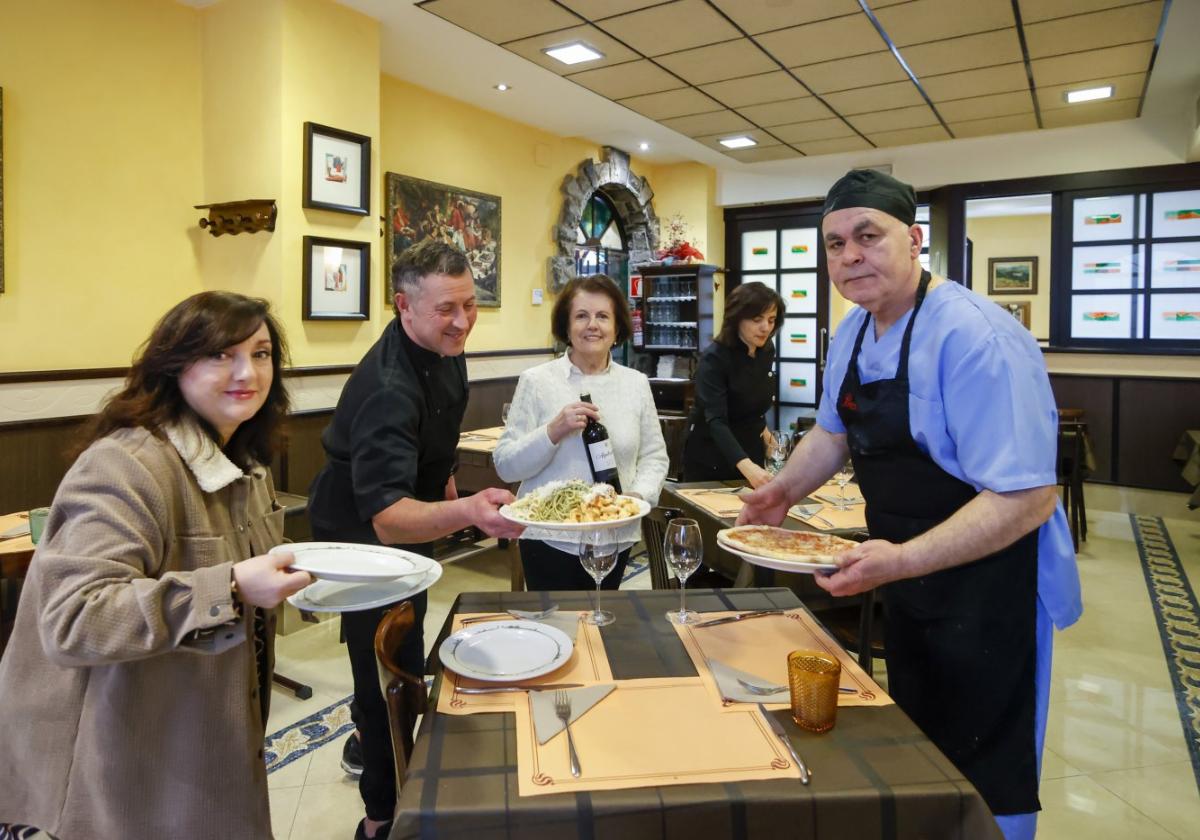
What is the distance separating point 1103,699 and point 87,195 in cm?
537

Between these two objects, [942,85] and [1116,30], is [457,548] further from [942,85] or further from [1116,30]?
[1116,30]

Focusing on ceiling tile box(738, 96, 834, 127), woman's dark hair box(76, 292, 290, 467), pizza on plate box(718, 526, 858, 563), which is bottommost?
pizza on plate box(718, 526, 858, 563)

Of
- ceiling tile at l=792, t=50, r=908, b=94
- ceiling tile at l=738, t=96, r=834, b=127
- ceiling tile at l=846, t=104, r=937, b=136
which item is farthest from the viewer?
ceiling tile at l=846, t=104, r=937, b=136

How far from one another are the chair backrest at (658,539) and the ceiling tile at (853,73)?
3734mm


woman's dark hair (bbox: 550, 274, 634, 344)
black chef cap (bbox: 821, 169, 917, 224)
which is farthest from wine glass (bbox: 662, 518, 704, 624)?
woman's dark hair (bbox: 550, 274, 634, 344)

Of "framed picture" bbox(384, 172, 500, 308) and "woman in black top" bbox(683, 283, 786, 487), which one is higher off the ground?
"framed picture" bbox(384, 172, 500, 308)

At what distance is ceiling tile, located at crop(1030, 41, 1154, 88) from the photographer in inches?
189

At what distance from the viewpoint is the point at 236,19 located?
168 inches

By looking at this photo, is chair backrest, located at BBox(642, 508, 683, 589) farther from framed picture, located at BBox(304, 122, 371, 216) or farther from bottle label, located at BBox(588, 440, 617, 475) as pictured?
framed picture, located at BBox(304, 122, 371, 216)

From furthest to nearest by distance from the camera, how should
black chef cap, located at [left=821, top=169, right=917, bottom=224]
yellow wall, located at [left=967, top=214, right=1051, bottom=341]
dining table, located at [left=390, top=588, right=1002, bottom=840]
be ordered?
yellow wall, located at [left=967, top=214, right=1051, bottom=341], black chef cap, located at [left=821, top=169, right=917, bottom=224], dining table, located at [left=390, top=588, right=1002, bottom=840]

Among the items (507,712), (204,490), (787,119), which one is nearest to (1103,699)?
(507,712)

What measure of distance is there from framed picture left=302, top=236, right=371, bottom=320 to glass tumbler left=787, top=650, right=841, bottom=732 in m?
3.89

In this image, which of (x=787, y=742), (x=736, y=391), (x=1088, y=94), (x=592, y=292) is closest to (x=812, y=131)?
(x=1088, y=94)

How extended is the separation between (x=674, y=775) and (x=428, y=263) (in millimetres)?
1361
